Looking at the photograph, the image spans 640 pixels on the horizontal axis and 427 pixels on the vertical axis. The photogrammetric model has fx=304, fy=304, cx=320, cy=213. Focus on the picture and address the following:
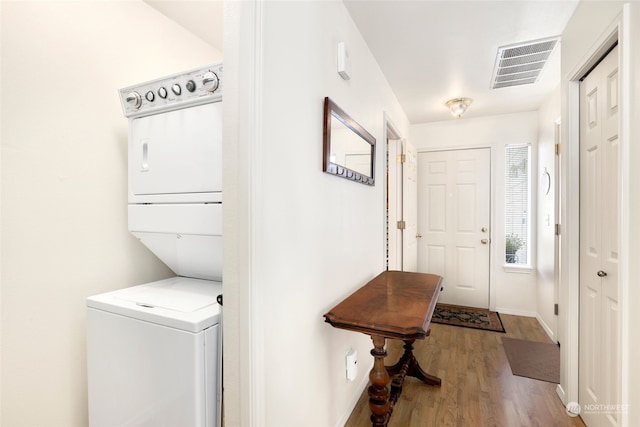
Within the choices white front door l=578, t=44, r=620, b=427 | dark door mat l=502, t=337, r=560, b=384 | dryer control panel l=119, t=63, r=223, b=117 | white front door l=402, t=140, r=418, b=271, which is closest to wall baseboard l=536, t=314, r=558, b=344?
dark door mat l=502, t=337, r=560, b=384

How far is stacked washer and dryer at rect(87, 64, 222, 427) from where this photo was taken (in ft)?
3.62

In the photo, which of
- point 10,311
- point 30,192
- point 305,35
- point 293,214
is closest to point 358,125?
point 305,35

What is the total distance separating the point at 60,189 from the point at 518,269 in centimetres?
436

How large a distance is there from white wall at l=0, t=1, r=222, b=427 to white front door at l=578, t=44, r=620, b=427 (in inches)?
99.8

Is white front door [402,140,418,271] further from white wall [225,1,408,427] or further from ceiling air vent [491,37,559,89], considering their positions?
white wall [225,1,408,427]

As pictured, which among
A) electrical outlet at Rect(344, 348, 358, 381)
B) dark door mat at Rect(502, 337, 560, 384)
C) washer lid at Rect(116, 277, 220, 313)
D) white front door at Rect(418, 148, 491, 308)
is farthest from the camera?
white front door at Rect(418, 148, 491, 308)

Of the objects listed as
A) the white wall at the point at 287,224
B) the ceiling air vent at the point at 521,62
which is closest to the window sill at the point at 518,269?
the ceiling air vent at the point at 521,62

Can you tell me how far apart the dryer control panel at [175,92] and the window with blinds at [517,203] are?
12.2 feet

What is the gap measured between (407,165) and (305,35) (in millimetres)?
2360

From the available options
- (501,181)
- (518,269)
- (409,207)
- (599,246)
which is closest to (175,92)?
(599,246)

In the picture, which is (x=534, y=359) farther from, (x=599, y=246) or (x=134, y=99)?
(x=134, y=99)

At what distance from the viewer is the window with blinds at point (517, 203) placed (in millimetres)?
3705

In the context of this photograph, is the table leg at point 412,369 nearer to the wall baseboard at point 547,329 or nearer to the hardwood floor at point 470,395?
the hardwood floor at point 470,395

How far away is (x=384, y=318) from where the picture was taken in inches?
54.8
